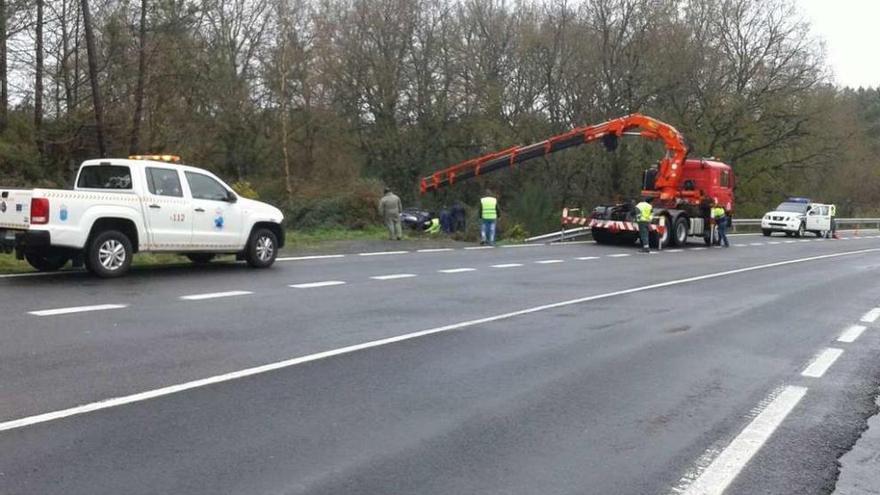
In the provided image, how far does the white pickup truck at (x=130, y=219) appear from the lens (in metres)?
12.1

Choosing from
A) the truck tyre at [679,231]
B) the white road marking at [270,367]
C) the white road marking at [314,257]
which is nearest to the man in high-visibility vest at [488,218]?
the truck tyre at [679,231]

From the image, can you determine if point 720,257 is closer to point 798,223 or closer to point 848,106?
point 798,223

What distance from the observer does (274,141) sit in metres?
41.0

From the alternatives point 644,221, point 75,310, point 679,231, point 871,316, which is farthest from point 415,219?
point 75,310

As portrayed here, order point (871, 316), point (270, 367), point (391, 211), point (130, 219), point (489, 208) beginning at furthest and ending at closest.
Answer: point (489, 208) < point (391, 211) < point (130, 219) < point (871, 316) < point (270, 367)

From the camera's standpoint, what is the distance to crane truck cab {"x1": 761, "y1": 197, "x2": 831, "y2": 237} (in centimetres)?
3953

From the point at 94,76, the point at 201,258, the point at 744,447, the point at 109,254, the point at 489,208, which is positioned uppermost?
the point at 94,76

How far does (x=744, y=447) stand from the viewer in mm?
5398

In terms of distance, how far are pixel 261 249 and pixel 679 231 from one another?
16.5 meters

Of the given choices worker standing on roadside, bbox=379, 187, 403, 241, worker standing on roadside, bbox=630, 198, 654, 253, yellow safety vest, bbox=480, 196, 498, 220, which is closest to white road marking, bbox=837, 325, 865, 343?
worker standing on roadside, bbox=630, 198, 654, 253

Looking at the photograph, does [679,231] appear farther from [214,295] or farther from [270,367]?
[270,367]

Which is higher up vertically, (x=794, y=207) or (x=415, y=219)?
(x=794, y=207)

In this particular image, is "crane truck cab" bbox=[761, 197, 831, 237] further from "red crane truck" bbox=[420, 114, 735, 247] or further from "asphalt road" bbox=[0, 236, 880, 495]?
"asphalt road" bbox=[0, 236, 880, 495]

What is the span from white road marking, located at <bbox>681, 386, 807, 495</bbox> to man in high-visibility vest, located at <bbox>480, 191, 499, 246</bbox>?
723 inches
